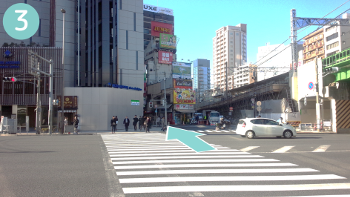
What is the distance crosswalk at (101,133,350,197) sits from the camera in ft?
20.6

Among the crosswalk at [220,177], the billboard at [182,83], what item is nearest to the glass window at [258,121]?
the crosswalk at [220,177]

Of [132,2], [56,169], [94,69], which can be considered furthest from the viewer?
[132,2]

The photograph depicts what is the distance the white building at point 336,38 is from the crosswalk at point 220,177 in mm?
65744

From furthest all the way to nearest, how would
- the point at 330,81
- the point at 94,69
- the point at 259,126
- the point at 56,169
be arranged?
the point at 94,69
the point at 330,81
the point at 259,126
the point at 56,169

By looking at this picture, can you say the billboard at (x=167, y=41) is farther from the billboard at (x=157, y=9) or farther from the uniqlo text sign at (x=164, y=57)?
the billboard at (x=157, y=9)

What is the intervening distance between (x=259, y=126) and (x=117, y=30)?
26625 millimetres

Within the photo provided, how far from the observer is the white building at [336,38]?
63.9m

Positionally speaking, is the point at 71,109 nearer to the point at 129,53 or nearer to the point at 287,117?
the point at 129,53

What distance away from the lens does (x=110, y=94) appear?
115 ft

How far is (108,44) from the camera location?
37.5 metres

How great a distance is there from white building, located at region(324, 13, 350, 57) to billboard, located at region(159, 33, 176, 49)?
37094 millimetres

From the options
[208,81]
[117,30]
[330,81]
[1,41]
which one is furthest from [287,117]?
[208,81]

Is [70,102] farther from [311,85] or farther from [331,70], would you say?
[331,70]

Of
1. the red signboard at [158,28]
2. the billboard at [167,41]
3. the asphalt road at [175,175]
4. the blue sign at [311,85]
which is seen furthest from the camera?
the red signboard at [158,28]
